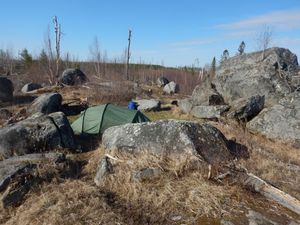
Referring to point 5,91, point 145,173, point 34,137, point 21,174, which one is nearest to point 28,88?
point 5,91

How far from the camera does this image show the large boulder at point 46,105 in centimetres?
1314

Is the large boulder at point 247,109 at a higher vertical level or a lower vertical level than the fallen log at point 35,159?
higher

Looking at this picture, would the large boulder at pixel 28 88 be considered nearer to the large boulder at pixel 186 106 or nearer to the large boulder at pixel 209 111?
the large boulder at pixel 186 106

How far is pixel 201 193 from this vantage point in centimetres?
492

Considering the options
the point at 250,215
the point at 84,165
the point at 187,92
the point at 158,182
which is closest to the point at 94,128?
the point at 84,165

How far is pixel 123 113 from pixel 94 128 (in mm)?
1132

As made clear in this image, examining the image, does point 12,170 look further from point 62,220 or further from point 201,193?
point 201,193

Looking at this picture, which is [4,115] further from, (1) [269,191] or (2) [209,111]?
(1) [269,191]

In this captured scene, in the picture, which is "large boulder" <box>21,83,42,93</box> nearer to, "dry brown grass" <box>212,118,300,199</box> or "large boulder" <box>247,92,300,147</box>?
"large boulder" <box>247,92,300,147</box>

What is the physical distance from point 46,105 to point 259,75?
9.05 m

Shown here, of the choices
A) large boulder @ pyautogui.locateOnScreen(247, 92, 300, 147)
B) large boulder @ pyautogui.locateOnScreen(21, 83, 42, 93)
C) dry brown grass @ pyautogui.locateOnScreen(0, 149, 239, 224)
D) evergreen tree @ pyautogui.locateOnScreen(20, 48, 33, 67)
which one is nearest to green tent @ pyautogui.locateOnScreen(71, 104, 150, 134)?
large boulder @ pyautogui.locateOnScreen(247, 92, 300, 147)

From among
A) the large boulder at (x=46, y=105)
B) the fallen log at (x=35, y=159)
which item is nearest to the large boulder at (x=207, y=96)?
the large boulder at (x=46, y=105)

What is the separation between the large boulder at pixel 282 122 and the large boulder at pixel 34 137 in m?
6.39

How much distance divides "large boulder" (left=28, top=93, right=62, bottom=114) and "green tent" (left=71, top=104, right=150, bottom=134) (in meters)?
3.62
